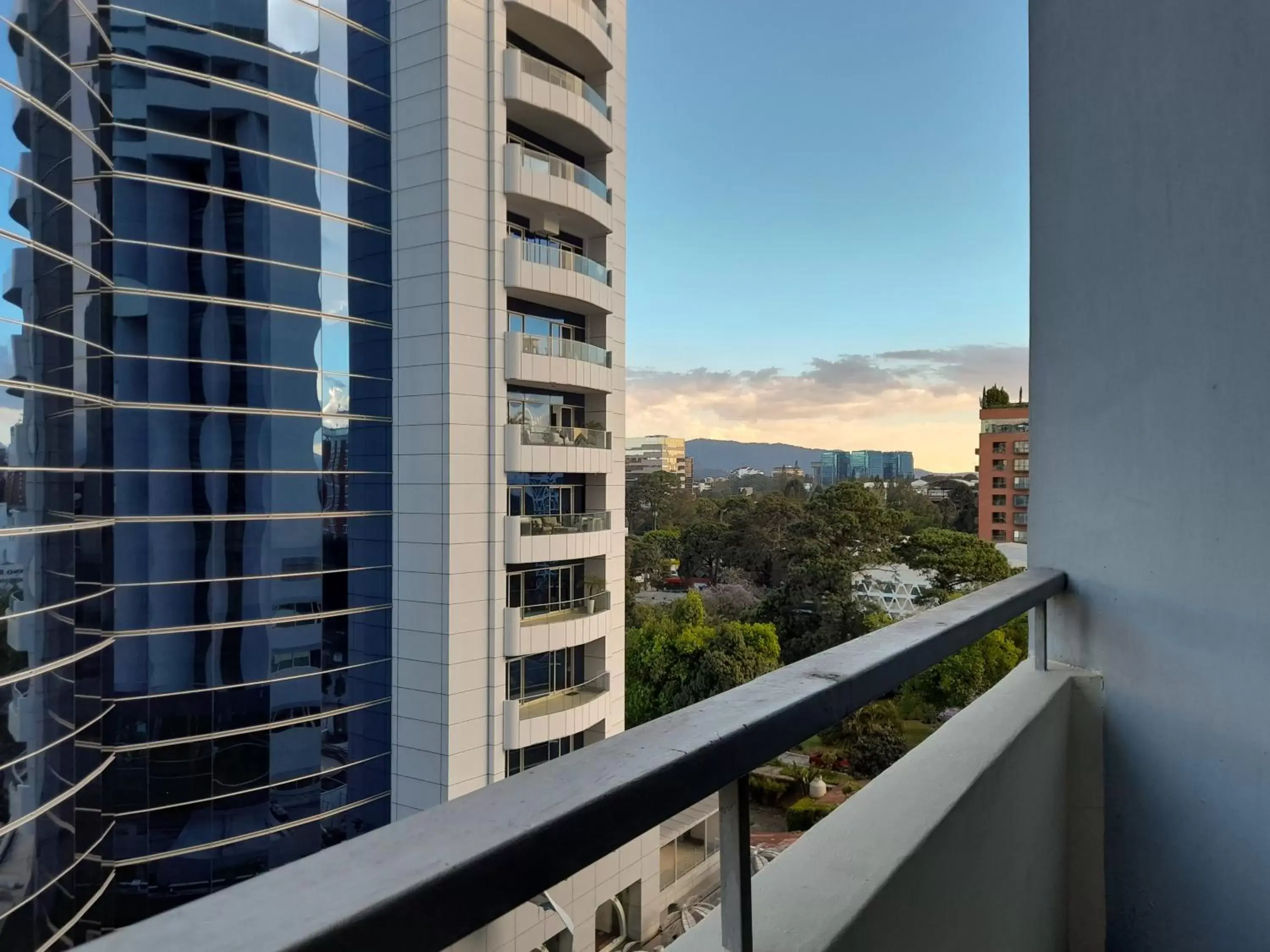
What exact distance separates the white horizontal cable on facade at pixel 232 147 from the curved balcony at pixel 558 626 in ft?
13.0

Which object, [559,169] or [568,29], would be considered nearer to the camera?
[559,169]

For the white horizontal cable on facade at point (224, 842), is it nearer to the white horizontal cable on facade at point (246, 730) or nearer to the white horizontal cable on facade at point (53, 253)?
the white horizontal cable on facade at point (246, 730)

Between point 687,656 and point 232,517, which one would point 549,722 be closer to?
point 687,656

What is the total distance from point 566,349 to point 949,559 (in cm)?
438

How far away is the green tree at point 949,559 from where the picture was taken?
11.0ft

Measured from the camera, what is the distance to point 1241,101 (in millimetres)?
1017

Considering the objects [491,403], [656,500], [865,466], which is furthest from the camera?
[656,500]

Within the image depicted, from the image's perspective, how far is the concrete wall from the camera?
3.28 ft

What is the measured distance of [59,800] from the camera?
4836 millimetres

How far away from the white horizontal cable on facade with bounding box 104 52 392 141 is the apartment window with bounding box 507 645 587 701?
5.46m

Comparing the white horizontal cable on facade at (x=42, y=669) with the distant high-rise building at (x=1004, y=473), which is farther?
the white horizontal cable on facade at (x=42, y=669)

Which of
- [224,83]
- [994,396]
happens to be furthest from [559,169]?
[994,396]

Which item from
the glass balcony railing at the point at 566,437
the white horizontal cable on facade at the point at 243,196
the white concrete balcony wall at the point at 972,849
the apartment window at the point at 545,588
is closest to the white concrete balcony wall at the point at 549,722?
the apartment window at the point at 545,588

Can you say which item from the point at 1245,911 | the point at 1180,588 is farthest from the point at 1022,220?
the point at 1245,911
